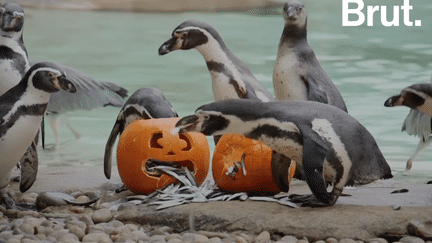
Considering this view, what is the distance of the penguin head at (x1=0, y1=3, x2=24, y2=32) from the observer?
3258mm

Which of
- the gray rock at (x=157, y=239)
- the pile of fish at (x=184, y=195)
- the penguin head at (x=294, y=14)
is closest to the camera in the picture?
the gray rock at (x=157, y=239)

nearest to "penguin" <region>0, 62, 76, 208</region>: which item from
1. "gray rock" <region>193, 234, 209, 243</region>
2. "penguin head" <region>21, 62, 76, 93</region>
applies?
"penguin head" <region>21, 62, 76, 93</region>

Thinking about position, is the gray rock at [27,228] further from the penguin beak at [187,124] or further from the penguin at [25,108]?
the penguin beak at [187,124]

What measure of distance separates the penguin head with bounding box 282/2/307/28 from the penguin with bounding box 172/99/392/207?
1.06 meters

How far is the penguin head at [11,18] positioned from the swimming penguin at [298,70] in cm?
128

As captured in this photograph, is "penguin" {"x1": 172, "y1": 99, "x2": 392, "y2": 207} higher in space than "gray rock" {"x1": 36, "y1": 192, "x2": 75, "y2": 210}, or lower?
higher

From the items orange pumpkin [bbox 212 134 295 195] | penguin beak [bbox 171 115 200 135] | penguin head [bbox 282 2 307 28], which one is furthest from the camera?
penguin head [bbox 282 2 307 28]

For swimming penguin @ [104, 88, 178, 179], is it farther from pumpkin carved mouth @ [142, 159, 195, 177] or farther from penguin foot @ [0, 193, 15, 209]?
penguin foot @ [0, 193, 15, 209]

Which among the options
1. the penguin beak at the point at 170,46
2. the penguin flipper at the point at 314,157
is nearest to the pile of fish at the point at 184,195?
the penguin flipper at the point at 314,157

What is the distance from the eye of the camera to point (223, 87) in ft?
10.7

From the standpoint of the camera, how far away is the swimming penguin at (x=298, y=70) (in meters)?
3.35

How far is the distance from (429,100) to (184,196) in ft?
3.33

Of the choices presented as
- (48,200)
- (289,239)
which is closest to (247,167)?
(289,239)

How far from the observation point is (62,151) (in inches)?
197
